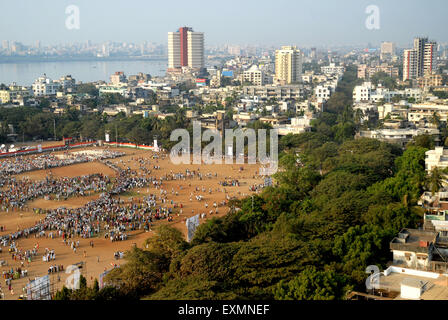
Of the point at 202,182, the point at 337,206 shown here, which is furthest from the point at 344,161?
the point at 337,206

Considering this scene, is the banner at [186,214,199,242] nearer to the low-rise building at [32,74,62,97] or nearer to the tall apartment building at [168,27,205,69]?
the low-rise building at [32,74,62,97]

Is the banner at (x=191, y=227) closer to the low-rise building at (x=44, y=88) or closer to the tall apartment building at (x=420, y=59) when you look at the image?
the low-rise building at (x=44, y=88)

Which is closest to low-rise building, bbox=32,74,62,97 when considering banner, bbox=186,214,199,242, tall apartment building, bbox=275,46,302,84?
tall apartment building, bbox=275,46,302,84

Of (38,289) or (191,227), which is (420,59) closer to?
(191,227)

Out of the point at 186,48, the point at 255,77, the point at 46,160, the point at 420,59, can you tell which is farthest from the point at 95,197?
the point at 186,48

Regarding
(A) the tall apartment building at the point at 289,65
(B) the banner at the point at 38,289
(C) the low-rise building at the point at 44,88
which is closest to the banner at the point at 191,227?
(B) the banner at the point at 38,289

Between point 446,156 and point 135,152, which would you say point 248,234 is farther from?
point 135,152
